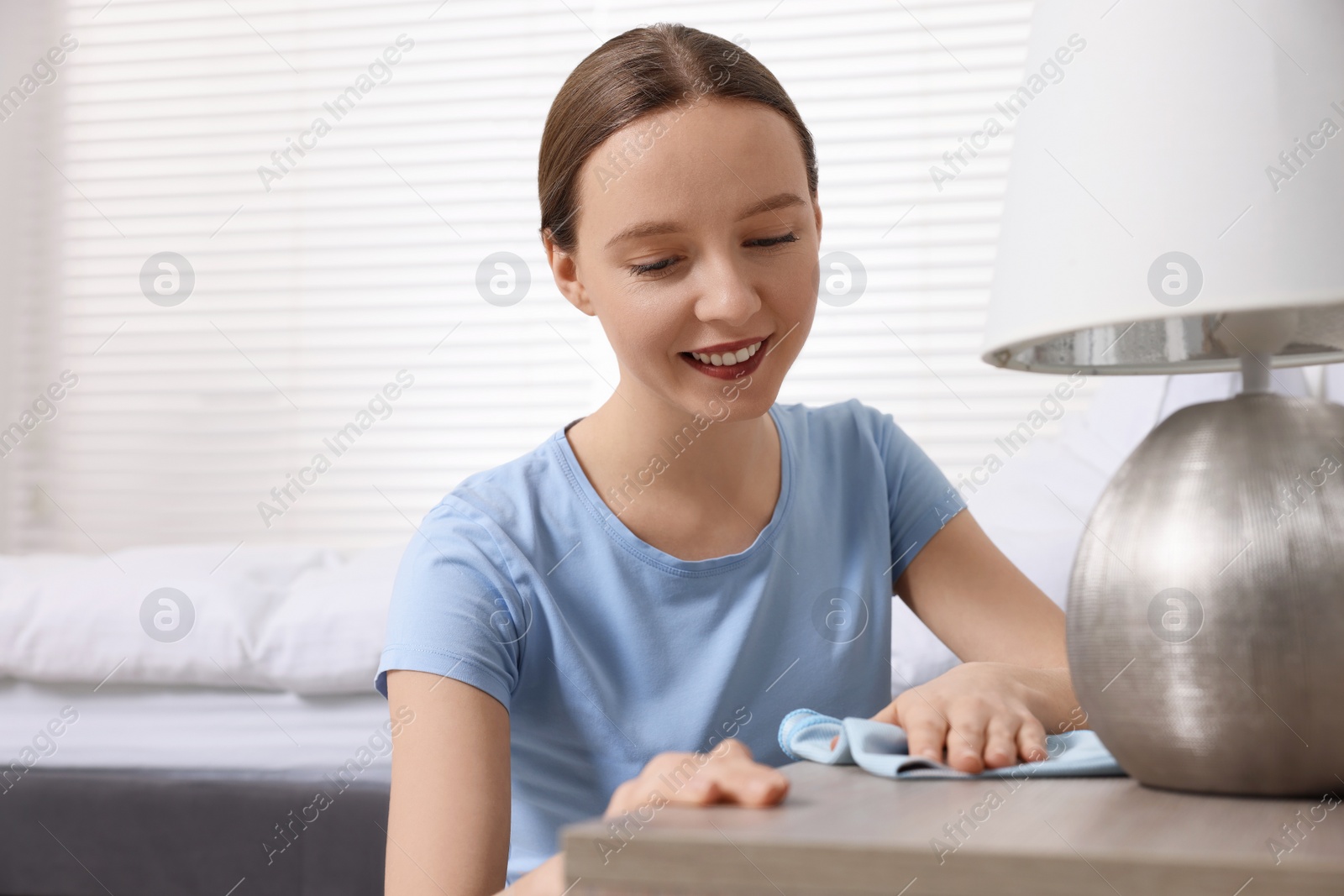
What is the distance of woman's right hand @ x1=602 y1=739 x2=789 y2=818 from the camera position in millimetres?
479

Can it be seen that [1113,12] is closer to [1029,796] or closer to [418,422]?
[1029,796]

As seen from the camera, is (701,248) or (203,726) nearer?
(701,248)

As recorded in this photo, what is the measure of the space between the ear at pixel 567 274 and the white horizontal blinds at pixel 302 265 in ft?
6.64

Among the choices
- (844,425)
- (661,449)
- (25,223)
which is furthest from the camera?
(25,223)

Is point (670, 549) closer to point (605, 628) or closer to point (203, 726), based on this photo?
point (605, 628)

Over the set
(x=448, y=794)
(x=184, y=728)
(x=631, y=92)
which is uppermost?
(x=631, y=92)

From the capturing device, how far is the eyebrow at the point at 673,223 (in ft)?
2.66

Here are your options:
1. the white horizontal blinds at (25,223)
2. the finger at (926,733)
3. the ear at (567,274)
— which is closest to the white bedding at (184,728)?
the ear at (567,274)

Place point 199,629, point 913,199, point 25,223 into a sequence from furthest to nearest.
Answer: point 25,223, point 913,199, point 199,629

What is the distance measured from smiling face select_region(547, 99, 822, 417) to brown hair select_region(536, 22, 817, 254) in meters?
0.02

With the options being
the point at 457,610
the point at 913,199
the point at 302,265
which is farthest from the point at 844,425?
the point at 302,265

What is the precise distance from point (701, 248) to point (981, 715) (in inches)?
15.4

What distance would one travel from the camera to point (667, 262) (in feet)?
2.74

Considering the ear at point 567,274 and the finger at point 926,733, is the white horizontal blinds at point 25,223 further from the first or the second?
the finger at point 926,733
